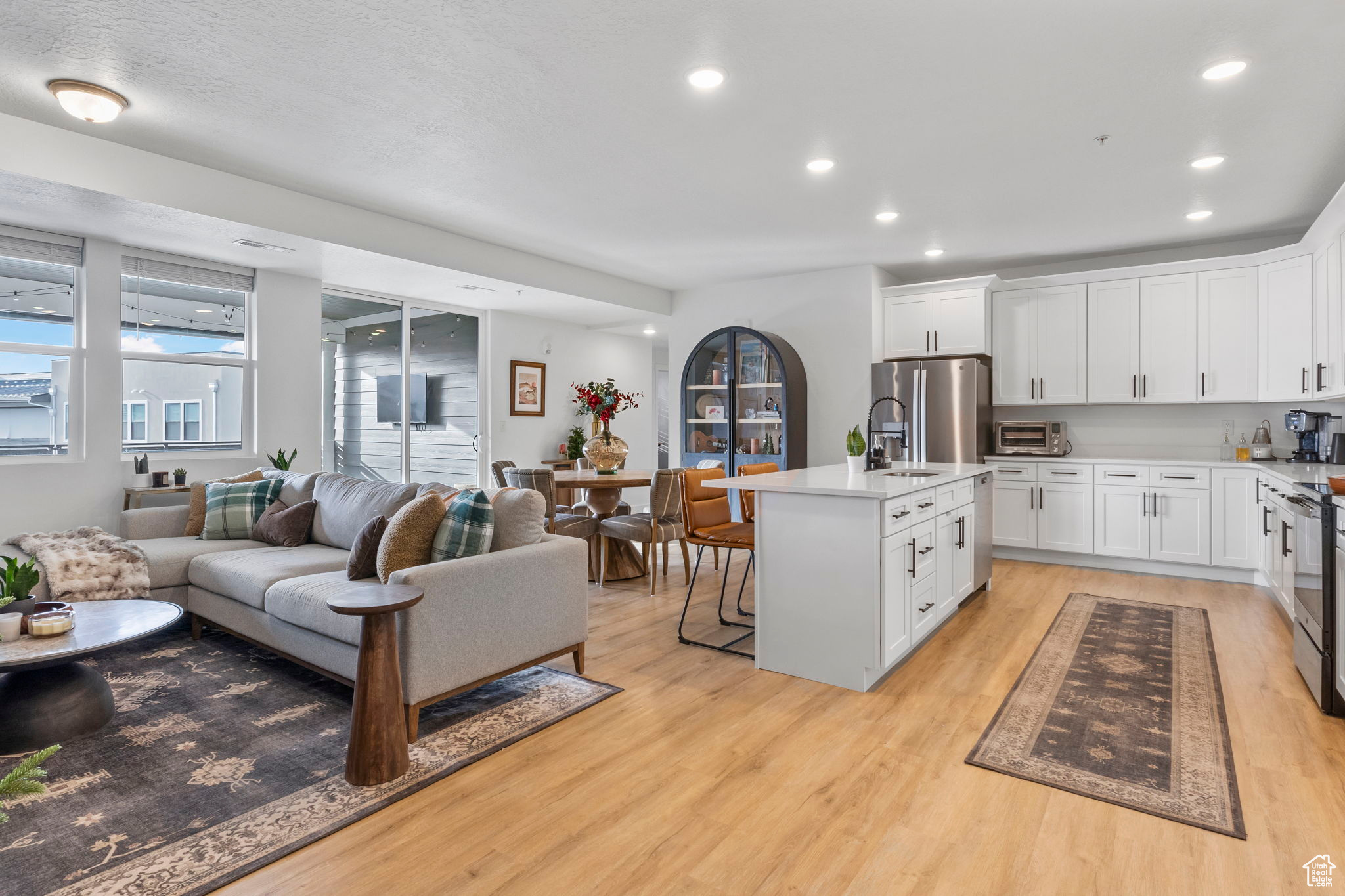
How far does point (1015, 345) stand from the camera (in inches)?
233

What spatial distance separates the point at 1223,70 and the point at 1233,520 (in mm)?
3471

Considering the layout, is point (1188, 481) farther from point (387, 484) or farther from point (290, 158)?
point (290, 158)

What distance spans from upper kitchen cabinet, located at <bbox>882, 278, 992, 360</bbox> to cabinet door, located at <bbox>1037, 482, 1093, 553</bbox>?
1259mm

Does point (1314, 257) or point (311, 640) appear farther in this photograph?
point (1314, 257)

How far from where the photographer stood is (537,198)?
4.39 m

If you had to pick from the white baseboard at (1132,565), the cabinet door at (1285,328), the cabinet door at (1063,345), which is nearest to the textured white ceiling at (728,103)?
the cabinet door at (1285,328)

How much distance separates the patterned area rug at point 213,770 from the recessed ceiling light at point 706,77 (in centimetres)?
256

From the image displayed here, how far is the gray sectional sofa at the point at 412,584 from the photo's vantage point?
2.63 metres

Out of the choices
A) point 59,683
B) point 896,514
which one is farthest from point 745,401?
point 59,683

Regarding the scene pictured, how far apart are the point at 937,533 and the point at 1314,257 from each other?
131 inches

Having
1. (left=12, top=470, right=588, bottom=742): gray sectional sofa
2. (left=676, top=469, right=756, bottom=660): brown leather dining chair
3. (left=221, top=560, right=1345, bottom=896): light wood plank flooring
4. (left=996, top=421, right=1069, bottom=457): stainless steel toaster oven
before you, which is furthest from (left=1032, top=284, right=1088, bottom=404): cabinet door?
(left=12, top=470, right=588, bottom=742): gray sectional sofa

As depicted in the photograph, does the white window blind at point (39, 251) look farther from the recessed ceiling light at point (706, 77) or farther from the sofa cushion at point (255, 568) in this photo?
the recessed ceiling light at point (706, 77)

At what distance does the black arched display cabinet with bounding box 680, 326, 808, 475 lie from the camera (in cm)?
638

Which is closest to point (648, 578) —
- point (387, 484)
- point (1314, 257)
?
point (387, 484)
